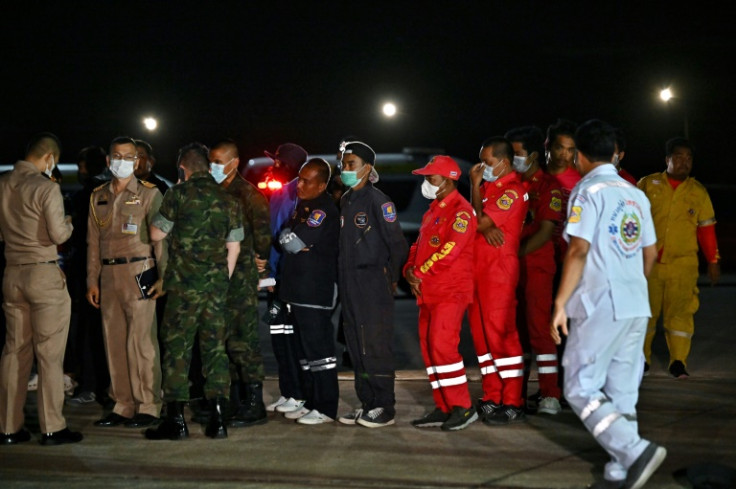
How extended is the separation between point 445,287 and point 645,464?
7.17 ft

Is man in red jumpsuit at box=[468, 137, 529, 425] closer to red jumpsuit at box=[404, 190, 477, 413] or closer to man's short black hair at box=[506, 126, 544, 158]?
red jumpsuit at box=[404, 190, 477, 413]

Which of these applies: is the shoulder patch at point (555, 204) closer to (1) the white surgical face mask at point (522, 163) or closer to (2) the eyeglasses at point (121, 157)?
(1) the white surgical face mask at point (522, 163)

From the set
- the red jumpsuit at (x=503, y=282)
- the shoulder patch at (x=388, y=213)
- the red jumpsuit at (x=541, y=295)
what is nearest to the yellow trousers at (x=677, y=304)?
the red jumpsuit at (x=541, y=295)

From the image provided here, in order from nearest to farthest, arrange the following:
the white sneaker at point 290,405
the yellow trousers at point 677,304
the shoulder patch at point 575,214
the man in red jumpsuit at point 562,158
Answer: the shoulder patch at point 575,214, the man in red jumpsuit at point 562,158, the white sneaker at point 290,405, the yellow trousers at point 677,304

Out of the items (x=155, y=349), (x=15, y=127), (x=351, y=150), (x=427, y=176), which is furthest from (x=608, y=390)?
(x=15, y=127)

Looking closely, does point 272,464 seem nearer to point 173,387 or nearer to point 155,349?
point 173,387

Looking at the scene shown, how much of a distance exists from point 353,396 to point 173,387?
1925mm

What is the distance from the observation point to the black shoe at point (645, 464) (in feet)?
16.9

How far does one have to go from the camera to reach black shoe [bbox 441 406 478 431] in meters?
6.93

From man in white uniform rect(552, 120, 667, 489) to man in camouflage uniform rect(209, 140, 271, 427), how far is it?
8.99 feet

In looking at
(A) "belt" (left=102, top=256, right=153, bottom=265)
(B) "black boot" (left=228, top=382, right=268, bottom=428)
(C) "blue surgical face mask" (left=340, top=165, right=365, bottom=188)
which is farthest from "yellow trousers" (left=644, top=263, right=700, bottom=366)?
(A) "belt" (left=102, top=256, right=153, bottom=265)

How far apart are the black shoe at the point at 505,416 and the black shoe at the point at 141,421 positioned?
93.3 inches

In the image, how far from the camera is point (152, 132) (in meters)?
39.6

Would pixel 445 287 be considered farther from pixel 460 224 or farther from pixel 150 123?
pixel 150 123
